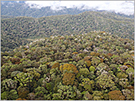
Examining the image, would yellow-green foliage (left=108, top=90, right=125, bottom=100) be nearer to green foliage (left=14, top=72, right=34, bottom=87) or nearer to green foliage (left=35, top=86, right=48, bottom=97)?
green foliage (left=35, top=86, right=48, bottom=97)

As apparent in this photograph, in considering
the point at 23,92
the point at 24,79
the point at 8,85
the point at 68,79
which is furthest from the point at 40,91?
the point at 68,79

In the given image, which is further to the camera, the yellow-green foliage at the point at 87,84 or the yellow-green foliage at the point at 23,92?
the yellow-green foliage at the point at 87,84

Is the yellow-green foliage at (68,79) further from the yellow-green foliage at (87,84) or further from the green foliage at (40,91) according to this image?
the green foliage at (40,91)

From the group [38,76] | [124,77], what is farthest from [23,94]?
[124,77]

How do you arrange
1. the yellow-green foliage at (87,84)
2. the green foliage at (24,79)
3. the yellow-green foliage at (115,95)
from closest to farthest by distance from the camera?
the yellow-green foliage at (115,95) → the green foliage at (24,79) → the yellow-green foliage at (87,84)

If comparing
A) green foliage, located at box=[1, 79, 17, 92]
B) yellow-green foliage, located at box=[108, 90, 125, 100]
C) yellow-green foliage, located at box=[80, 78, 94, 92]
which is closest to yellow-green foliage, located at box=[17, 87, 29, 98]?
green foliage, located at box=[1, 79, 17, 92]

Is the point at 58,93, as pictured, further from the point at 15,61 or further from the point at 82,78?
the point at 15,61

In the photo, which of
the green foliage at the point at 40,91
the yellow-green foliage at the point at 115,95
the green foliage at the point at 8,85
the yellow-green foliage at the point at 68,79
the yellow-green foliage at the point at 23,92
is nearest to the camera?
the yellow-green foliage at the point at 23,92

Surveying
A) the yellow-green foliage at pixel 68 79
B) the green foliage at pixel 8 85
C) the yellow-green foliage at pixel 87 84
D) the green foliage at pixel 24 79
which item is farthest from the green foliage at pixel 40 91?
the yellow-green foliage at pixel 87 84
